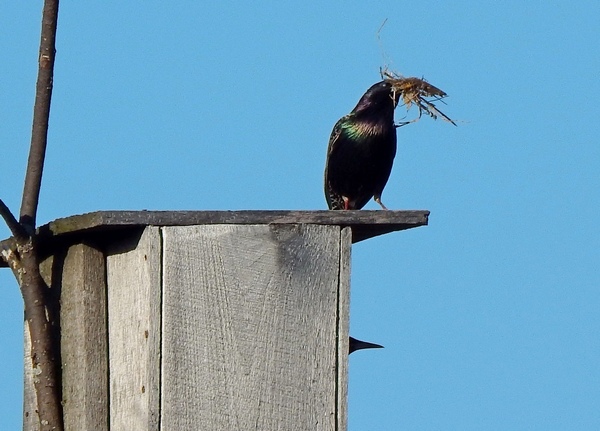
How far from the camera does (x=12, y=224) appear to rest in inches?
137

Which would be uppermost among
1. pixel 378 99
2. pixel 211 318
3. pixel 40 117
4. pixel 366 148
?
pixel 378 99

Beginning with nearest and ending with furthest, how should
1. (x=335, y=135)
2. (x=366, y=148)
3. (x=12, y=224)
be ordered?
(x=12, y=224)
(x=366, y=148)
(x=335, y=135)

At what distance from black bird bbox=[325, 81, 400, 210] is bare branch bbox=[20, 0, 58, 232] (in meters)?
2.73

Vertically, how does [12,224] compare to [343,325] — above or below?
above

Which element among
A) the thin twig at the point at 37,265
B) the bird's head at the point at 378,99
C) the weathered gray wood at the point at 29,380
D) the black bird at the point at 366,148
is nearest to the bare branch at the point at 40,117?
the thin twig at the point at 37,265

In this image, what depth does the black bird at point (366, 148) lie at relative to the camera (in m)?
6.20

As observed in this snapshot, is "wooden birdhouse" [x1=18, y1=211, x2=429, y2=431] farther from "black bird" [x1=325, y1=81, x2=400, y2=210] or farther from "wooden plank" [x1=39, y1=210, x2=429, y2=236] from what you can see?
"black bird" [x1=325, y1=81, x2=400, y2=210]

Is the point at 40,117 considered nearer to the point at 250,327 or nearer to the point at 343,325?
the point at 250,327

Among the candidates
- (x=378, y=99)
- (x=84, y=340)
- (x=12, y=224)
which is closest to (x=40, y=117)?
(x=12, y=224)

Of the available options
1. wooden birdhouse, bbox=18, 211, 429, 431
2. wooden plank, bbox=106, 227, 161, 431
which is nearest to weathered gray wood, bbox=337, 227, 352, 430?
wooden birdhouse, bbox=18, 211, 429, 431

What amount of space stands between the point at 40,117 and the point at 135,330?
0.61 metres

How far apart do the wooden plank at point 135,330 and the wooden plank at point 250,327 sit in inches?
1.3

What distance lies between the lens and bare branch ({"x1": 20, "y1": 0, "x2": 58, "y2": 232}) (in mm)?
3475

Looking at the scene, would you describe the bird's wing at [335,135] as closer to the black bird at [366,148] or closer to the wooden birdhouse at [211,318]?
the black bird at [366,148]
